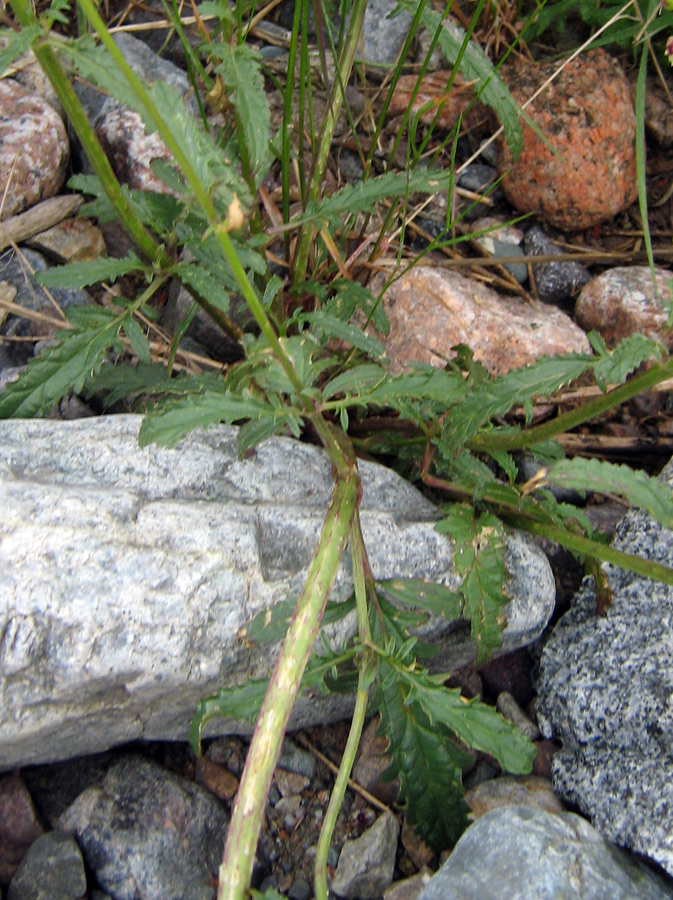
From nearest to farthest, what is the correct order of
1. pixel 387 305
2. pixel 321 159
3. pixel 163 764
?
pixel 163 764
pixel 321 159
pixel 387 305

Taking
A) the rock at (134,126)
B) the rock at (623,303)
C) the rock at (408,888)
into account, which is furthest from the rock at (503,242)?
the rock at (408,888)

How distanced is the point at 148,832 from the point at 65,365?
1.34 metres

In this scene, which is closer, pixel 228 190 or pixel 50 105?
pixel 228 190

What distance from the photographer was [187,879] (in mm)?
2076

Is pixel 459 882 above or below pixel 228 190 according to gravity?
below

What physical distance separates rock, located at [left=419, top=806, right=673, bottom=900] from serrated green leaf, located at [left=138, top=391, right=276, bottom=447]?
3.91 feet

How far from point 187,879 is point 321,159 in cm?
230

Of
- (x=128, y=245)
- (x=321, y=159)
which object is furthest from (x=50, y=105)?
(x=321, y=159)

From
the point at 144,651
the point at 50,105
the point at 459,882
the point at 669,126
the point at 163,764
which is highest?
the point at 669,126

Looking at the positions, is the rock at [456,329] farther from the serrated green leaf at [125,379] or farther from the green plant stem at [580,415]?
the serrated green leaf at [125,379]

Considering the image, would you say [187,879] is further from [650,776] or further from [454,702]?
[650,776]

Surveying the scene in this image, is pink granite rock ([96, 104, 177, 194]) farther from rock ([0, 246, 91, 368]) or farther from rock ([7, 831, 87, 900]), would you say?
rock ([7, 831, 87, 900])

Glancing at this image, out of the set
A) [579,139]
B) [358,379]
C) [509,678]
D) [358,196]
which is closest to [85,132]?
[358,196]

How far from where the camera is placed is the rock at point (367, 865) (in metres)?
2.11
